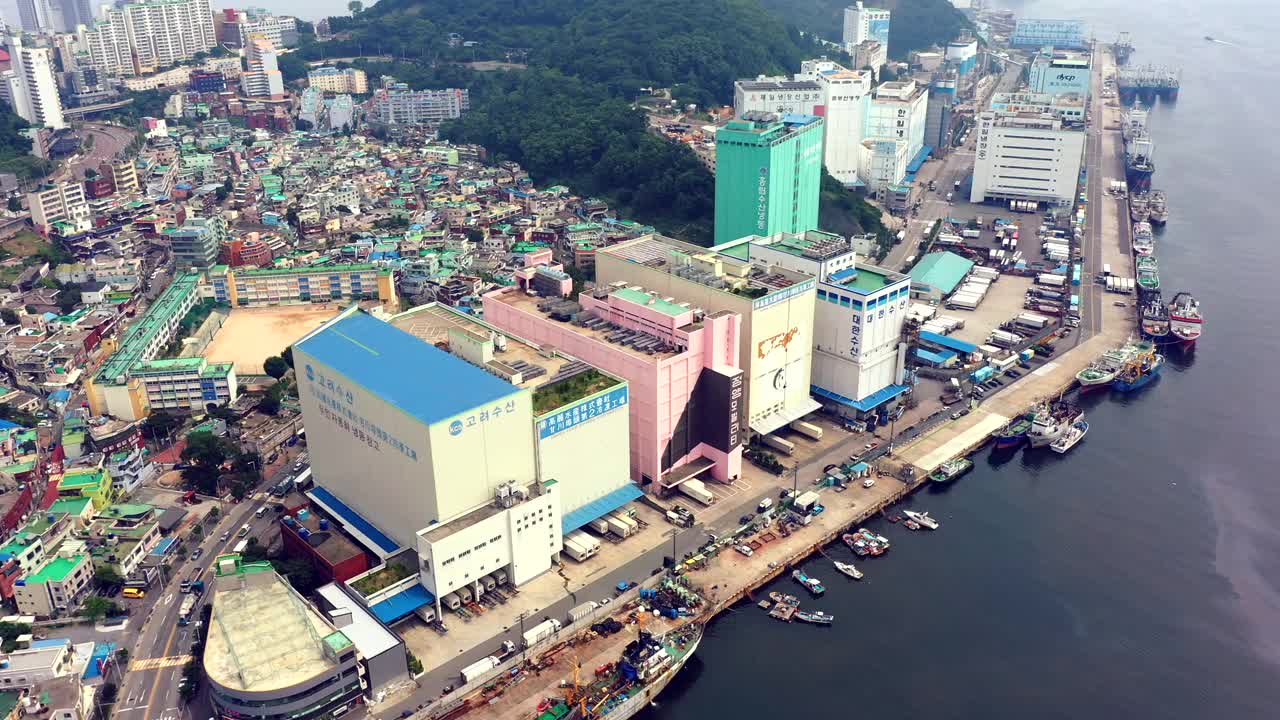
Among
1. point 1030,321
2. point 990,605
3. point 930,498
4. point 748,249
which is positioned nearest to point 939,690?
point 990,605

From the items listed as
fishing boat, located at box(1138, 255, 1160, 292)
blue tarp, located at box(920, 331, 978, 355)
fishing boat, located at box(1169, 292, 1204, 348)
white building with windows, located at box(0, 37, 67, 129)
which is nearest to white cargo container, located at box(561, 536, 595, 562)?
blue tarp, located at box(920, 331, 978, 355)

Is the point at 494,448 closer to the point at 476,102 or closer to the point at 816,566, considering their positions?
the point at 816,566

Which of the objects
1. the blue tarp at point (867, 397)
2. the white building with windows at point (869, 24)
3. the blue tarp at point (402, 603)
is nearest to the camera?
the blue tarp at point (402, 603)

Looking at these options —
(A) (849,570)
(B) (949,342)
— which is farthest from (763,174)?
(A) (849,570)

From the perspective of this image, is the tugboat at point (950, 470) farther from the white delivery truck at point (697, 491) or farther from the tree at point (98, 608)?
the tree at point (98, 608)

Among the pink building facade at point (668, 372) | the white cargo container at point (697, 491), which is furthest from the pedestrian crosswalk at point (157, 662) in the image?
the white cargo container at point (697, 491)

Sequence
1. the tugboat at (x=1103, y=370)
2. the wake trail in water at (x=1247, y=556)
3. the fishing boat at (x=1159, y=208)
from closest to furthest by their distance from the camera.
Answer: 1. the wake trail in water at (x=1247, y=556)
2. the tugboat at (x=1103, y=370)
3. the fishing boat at (x=1159, y=208)

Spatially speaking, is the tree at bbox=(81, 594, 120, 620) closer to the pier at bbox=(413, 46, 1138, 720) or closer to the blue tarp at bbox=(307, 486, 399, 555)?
the blue tarp at bbox=(307, 486, 399, 555)
